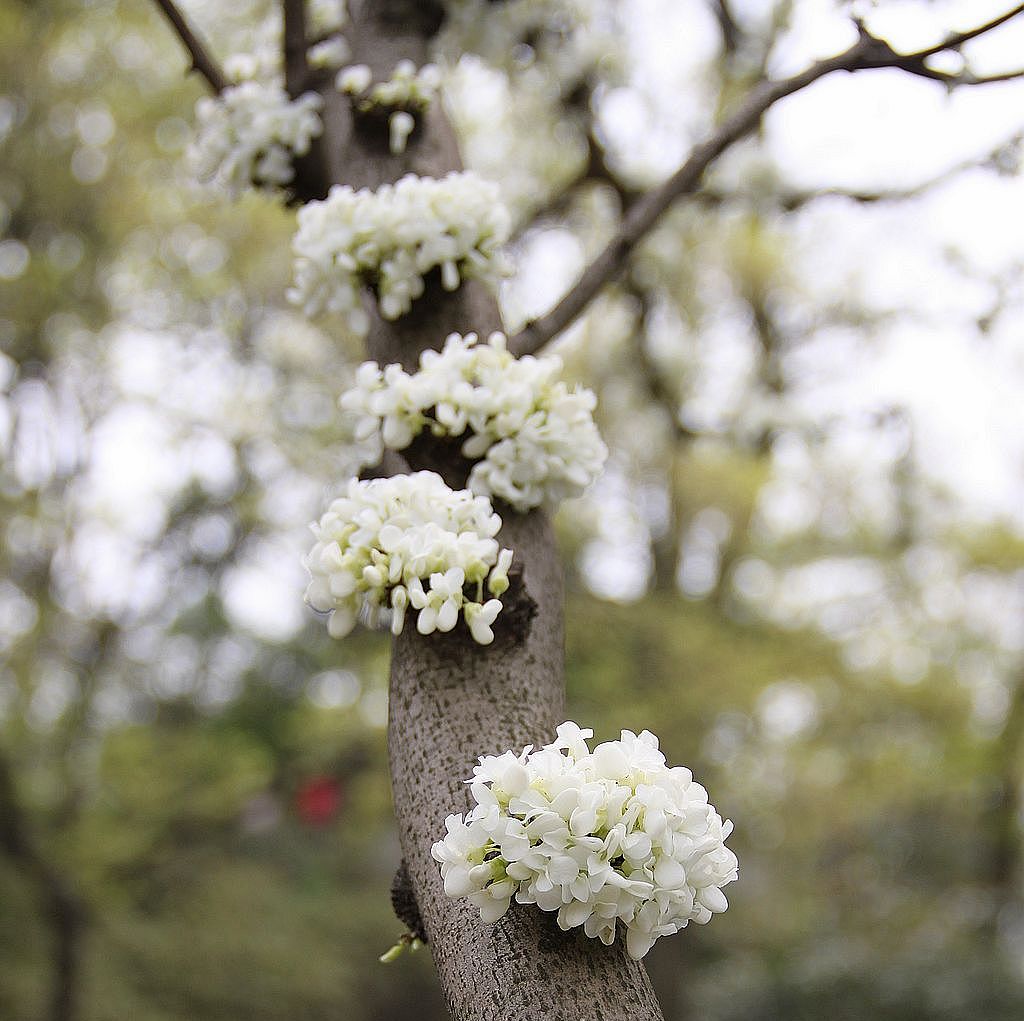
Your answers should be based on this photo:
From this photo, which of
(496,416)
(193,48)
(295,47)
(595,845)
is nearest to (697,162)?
(496,416)

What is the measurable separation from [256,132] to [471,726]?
1.49m

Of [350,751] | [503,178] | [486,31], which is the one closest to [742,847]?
[350,751]

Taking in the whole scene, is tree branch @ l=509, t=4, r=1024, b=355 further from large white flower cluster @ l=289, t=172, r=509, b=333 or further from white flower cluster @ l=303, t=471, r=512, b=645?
white flower cluster @ l=303, t=471, r=512, b=645

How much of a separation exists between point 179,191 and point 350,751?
370 cm

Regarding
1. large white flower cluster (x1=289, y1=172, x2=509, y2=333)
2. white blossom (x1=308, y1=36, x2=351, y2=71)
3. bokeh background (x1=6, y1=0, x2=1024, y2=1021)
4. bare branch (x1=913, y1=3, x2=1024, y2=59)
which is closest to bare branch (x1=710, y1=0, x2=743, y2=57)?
bokeh background (x1=6, y1=0, x2=1024, y2=1021)

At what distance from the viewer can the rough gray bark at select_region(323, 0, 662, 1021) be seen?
3.80ft

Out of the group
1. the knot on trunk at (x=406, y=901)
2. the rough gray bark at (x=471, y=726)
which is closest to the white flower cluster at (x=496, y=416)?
the rough gray bark at (x=471, y=726)

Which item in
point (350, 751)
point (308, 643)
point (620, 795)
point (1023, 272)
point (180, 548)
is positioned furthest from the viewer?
point (308, 643)

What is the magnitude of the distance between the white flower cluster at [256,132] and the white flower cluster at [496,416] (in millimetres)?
833

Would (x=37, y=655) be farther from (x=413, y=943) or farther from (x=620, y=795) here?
(x=620, y=795)

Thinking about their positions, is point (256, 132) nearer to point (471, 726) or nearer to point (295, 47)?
point (295, 47)

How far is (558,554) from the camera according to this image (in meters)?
1.79

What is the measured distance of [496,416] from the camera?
1664 mm

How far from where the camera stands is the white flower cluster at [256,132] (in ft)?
7.41
